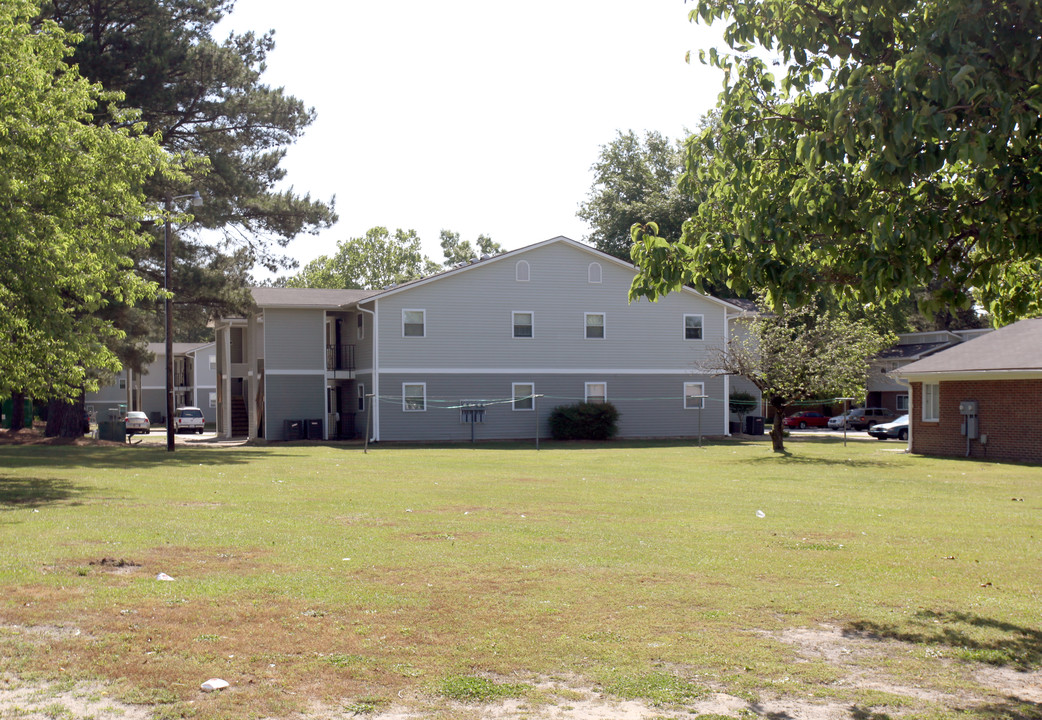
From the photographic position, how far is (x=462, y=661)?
254 inches

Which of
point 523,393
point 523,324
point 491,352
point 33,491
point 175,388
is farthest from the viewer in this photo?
point 175,388

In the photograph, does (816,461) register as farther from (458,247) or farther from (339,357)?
(458,247)

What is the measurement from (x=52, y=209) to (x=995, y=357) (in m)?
25.8

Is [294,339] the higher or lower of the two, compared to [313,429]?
→ higher

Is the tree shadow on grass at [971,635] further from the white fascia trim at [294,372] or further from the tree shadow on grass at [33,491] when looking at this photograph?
the white fascia trim at [294,372]

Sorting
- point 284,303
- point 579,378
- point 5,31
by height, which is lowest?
point 579,378

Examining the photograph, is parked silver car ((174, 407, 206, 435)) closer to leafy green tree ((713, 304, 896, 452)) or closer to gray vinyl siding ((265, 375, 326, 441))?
gray vinyl siding ((265, 375, 326, 441))

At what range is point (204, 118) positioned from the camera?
1391 inches

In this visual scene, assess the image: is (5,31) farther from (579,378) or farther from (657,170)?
(657,170)

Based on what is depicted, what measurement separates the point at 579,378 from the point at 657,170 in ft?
130

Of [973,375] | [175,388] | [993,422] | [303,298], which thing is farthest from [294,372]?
[175,388]

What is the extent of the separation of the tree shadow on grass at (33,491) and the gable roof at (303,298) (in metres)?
21.5

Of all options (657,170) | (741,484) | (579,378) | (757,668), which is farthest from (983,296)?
(657,170)

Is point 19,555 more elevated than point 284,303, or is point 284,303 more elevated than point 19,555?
point 284,303
